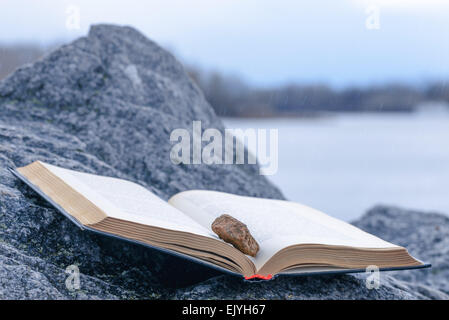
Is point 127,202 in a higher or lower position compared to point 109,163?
higher

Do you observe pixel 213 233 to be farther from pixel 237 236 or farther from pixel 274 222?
pixel 274 222

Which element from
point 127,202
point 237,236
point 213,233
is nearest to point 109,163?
point 127,202

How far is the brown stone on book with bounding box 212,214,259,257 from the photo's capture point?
1.61m

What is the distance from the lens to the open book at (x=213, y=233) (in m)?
1.51

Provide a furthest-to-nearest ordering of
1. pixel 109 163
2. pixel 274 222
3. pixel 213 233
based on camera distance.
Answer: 1. pixel 109 163
2. pixel 274 222
3. pixel 213 233

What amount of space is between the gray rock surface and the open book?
12 centimetres

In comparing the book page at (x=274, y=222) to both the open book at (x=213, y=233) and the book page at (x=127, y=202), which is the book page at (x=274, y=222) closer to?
the open book at (x=213, y=233)

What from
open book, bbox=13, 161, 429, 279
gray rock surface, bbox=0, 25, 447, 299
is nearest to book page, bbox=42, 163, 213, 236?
open book, bbox=13, 161, 429, 279

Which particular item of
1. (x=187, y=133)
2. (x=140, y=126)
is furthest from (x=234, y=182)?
(x=140, y=126)

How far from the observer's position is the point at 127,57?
3.48 metres

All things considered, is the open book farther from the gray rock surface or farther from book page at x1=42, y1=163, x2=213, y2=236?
the gray rock surface

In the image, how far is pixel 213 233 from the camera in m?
1.72

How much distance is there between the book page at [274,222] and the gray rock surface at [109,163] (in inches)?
6.7

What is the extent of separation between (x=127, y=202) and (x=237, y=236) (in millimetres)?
446
